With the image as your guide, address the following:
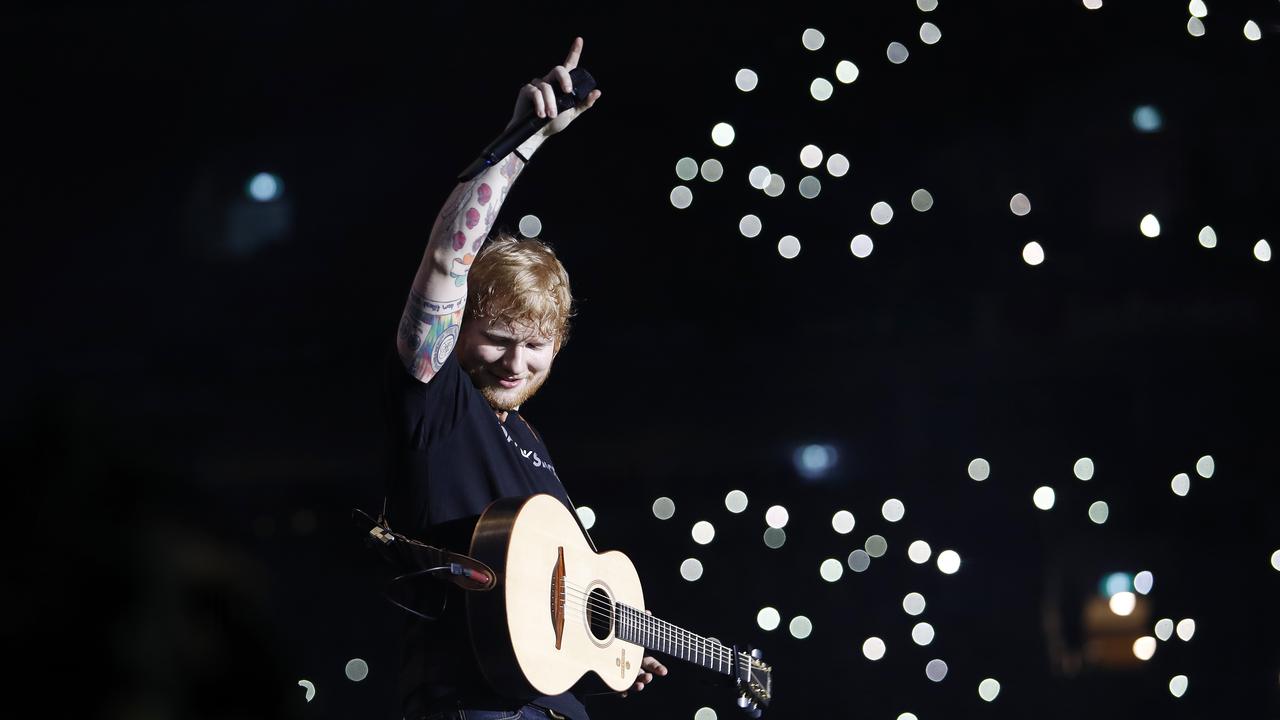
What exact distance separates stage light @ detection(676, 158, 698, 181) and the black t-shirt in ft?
3.69

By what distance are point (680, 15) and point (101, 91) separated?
1.25 m

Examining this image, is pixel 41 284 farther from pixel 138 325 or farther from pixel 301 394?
pixel 301 394

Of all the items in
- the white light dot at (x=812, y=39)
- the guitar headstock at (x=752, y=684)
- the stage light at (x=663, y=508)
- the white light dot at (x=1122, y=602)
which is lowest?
the guitar headstock at (x=752, y=684)

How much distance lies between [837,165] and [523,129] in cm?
145

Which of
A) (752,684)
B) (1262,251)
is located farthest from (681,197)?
(1262,251)

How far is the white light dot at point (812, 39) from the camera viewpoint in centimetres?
254

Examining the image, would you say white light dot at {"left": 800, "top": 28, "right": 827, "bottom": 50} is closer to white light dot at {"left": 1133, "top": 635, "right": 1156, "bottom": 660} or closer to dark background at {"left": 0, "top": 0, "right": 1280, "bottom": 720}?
dark background at {"left": 0, "top": 0, "right": 1280, "bottom": 720}

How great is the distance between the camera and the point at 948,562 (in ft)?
8.13

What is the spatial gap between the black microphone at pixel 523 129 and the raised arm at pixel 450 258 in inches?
0.5

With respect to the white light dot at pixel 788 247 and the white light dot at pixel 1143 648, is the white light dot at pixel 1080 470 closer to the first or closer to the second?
the white light dot at pixel 1143 648

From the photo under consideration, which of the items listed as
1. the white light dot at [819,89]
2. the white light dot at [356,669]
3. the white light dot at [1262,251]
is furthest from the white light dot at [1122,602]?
the white light dot at [356,669]

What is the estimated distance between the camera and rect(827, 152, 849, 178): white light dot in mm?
2525

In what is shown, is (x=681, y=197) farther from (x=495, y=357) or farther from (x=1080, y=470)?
(x=1080, y=470)

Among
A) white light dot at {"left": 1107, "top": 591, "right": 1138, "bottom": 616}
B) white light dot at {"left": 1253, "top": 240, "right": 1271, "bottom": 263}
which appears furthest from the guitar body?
white light dot at {"left": 1253, "top": 240, "right": 1271, "bottom": 263}
